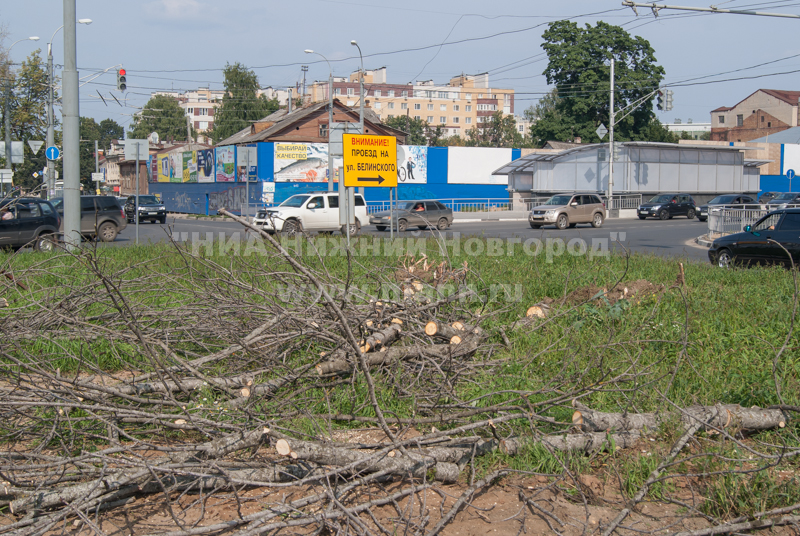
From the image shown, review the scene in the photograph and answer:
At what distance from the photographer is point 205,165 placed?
169ft

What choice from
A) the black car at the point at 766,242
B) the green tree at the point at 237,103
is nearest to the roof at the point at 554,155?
the black car at the point at 766,242

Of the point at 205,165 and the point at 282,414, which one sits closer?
the point at 282,414

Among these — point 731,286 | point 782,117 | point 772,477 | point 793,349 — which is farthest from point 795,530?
point 782,117

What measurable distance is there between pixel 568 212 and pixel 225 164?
27378 millimetres

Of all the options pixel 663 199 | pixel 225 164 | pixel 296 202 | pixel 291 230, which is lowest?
pixel 291 230

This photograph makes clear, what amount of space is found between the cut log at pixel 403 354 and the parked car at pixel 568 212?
2599 cm

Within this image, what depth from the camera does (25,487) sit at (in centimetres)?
375

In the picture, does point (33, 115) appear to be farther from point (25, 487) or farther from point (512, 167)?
point (25, 487)

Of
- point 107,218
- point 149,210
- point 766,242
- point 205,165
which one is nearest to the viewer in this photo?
point 766,242

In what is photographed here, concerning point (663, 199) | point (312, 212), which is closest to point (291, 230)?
point (312, 212)

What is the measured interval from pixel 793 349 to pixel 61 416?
6.58 metres

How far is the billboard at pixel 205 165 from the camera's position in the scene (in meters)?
50.7

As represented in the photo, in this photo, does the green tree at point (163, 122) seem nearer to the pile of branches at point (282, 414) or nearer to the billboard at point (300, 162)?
the billboard at point (300, 162)

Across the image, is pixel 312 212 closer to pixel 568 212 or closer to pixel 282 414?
pixel 568 212
